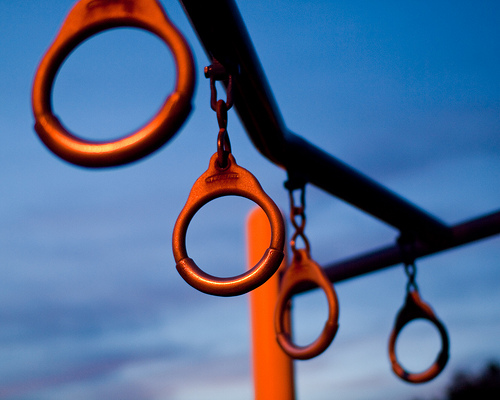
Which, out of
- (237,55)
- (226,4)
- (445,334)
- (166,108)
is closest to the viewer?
(166,108)

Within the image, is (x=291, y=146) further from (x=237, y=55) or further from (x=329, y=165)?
(x=237, y=55)

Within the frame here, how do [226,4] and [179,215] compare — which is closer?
[179,215]

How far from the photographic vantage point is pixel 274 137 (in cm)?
257

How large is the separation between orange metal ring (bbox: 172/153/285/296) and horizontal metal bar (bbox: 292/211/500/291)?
232 cm

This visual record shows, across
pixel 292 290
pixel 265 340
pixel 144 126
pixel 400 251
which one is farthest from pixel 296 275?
pixel 144 126

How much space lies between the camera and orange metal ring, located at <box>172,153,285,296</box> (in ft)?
4.89

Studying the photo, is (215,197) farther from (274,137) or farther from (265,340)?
(265,340)

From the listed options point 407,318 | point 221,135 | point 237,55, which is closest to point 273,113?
point 237,55

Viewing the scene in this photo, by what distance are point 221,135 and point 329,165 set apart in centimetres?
145

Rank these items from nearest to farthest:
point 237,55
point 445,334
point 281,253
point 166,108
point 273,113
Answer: point 166,108, point 281,253, point 237,55, point 273,113, point 445,334

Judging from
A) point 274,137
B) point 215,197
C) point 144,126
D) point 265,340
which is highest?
point 274,137

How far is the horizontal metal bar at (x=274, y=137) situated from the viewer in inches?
71.7

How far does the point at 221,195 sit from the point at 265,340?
2.72 meters

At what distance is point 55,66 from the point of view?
3.83 feet
